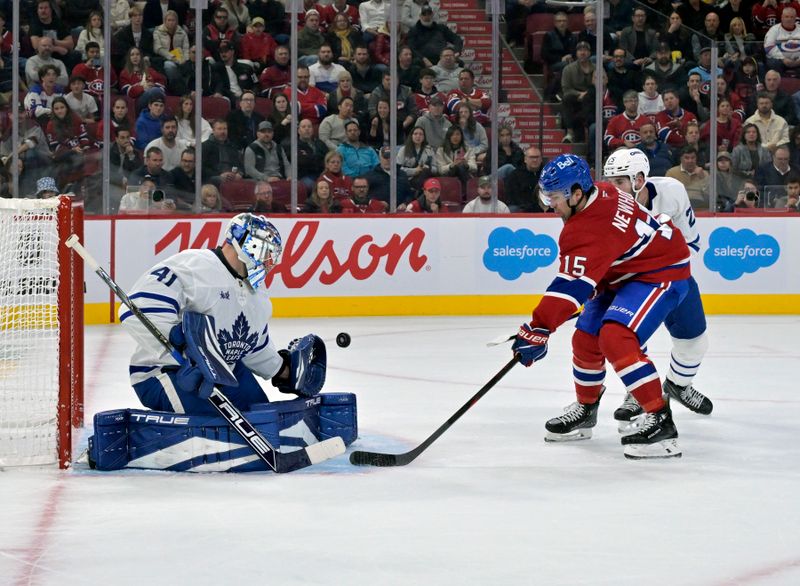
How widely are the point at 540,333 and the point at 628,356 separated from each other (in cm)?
32

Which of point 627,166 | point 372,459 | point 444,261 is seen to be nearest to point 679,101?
point 444,261

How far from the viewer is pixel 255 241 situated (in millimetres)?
4004

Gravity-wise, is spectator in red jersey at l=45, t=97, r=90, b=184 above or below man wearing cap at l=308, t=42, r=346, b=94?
below

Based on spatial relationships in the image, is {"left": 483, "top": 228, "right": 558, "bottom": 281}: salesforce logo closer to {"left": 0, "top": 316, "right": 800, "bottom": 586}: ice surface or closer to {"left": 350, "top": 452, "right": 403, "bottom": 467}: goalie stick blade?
{"left": 0, "top": 316, "right": 800, "bottom": 586}: ice surface

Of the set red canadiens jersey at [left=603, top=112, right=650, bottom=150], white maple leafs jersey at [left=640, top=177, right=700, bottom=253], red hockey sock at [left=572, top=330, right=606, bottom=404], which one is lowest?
red hockey sock at [left=572, top=330, right=606, bottom=404]

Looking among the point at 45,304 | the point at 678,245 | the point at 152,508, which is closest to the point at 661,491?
the point at 678,245

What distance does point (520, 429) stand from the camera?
4.83 m

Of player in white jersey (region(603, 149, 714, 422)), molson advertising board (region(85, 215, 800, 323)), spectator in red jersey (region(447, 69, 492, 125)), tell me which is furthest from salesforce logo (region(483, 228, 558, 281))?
player in white jersey (region(603, 149, 714, 422))

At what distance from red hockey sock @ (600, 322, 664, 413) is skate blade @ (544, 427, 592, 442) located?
15.1 inches

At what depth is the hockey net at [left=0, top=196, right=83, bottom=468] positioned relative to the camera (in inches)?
157

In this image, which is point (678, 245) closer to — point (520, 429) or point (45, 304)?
point (520, 429)

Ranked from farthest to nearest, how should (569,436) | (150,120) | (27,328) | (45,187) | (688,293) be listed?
(150,120) < (45,187) < (688,293) < (569,436) < (27,328)

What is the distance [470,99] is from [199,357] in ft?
18.9

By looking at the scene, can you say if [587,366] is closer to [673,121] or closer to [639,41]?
[673,121]
